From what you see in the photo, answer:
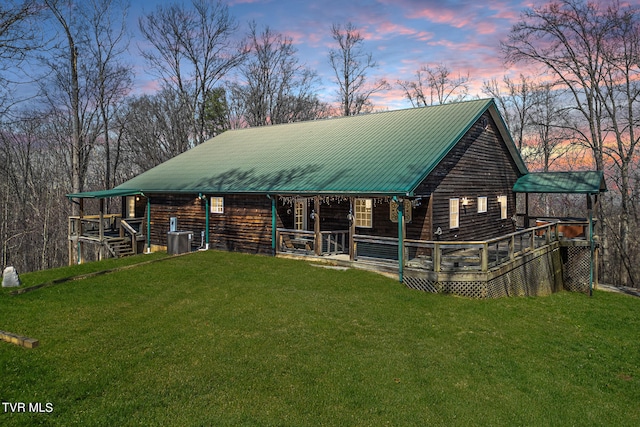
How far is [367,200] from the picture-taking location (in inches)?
661

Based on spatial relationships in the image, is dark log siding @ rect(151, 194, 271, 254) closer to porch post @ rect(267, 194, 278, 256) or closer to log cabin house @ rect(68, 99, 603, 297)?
log cabin house @ rect(68, 99, 603, 297)

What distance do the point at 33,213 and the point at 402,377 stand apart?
3989 cm

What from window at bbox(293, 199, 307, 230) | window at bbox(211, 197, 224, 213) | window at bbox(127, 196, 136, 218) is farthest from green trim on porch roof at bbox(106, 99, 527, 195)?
window at bbox(293, 199, 307, 230)

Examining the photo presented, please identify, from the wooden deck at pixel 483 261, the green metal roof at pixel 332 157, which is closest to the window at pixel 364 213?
the wooden deck at pixel 483 261

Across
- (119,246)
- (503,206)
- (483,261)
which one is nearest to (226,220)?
(119,246)

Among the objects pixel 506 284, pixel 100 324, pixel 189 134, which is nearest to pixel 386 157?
pixel 506 284

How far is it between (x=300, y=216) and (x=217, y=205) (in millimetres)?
4178

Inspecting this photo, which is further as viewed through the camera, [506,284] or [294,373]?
[506,284]

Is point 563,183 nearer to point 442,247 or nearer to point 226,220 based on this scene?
point 442,247

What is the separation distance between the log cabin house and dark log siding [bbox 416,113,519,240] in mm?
79

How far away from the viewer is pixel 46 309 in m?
10.1

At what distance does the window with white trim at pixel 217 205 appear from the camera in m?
19.7

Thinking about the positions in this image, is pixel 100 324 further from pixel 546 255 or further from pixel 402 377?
pixel 546 255

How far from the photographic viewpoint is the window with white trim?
19688mm
